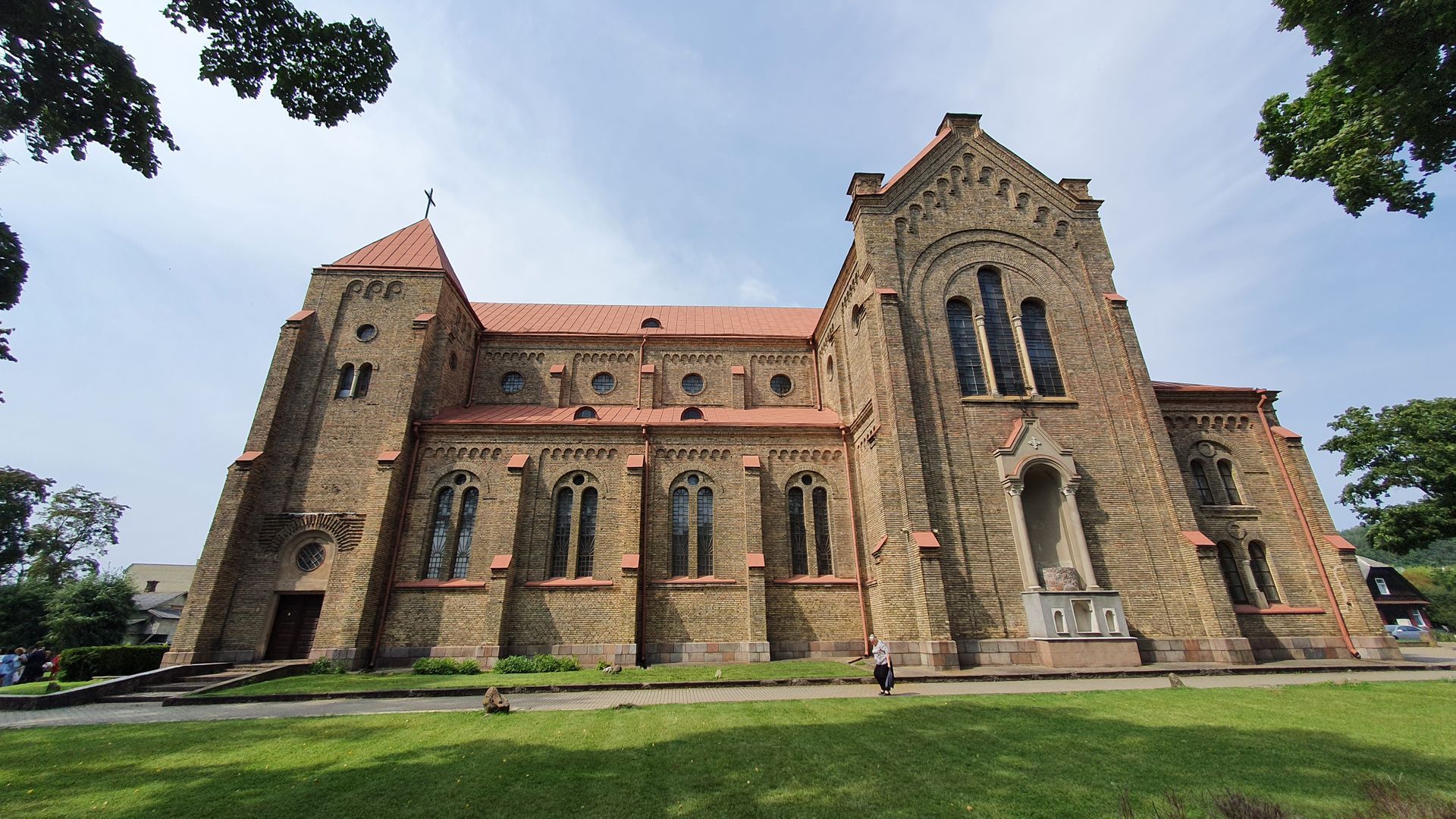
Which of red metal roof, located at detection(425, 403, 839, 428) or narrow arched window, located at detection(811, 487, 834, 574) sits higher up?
red metal roof, located at detection(425, 403, 839, 428)

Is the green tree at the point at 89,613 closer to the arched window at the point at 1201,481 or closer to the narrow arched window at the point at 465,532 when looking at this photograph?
the narrow arched window at the point at 465,532

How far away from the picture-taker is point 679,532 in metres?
19.4

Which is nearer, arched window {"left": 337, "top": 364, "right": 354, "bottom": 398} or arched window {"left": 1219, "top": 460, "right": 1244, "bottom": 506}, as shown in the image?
arched window {"left": 1219, "top": 460, "right": 1244, "bottom": 506}

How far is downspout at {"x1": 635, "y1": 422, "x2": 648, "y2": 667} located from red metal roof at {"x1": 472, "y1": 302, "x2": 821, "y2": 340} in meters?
8.59

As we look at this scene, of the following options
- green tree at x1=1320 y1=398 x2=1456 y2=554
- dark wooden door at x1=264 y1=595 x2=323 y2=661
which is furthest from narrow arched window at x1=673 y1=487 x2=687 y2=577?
green tree at x1=1320 y1=398 x2=1456 y2=554

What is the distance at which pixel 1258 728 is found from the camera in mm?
8086

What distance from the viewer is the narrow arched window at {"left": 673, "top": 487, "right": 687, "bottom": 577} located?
19.0 meters

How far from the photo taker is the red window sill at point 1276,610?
17.0 m

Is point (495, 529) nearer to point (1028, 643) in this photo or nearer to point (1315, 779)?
point (1028, 643)

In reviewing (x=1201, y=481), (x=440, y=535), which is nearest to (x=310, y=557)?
(x=440, y=535)

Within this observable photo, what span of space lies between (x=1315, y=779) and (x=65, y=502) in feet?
211

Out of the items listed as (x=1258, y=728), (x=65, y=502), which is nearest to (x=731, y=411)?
(x=1258, y=728)

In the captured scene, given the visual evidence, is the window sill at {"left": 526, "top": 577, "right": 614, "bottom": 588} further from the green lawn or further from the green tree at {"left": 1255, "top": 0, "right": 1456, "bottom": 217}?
the green tree at {"left": 1255, "top": 0, "right": 1456, "bottom": 217}

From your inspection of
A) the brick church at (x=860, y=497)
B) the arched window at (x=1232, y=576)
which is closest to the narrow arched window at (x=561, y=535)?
the brick church at (x=860, y=497)
